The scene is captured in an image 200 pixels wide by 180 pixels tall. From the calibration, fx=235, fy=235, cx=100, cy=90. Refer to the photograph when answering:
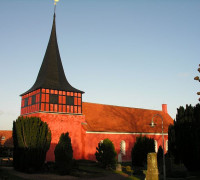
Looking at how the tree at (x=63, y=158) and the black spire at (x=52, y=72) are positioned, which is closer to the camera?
the tree at (x=63, y=158)

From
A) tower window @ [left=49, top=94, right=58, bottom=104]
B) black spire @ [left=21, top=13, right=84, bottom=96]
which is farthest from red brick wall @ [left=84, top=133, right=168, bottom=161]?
black spire @ [left=21, top=13, right=84, bottom=96]

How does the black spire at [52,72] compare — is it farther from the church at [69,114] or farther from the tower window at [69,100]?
the tower window at [69,100]

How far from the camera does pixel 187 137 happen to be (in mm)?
25406

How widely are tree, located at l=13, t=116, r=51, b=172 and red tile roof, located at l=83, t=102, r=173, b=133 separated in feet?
33.9

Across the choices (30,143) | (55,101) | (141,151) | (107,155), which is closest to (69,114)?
(55,101)

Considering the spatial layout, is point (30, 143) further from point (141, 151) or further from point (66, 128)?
point (141, 151)

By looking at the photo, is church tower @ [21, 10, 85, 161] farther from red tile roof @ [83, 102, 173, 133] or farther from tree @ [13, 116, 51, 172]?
tree @ [13, 116, 51, 172]

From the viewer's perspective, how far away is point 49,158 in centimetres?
3052

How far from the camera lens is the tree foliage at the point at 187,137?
24812 mm

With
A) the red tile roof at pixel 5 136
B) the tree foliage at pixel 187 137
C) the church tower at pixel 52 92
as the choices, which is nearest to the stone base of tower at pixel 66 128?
the church tower at pixel 52 92

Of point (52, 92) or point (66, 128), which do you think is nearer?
point (52, 92)

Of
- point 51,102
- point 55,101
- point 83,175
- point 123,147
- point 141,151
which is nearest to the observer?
point 83,175

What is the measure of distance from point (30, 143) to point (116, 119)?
18927 millimetres

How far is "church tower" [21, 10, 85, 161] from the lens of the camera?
3103 cm
